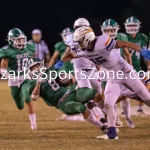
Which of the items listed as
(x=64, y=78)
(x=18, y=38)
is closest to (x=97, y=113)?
(x=64, y=78)

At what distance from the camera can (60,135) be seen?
736 centimetres

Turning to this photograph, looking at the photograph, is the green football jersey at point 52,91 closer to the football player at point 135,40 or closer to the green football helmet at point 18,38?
the green football helmet at point 18,38

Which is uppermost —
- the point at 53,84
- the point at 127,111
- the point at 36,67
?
the point at 36,67

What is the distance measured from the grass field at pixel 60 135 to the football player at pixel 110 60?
352 millimetres

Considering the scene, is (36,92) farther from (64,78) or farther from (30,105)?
(30,105)

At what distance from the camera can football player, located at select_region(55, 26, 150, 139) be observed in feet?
21.9

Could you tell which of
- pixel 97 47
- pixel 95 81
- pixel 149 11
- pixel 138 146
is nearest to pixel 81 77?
pixel 95 81

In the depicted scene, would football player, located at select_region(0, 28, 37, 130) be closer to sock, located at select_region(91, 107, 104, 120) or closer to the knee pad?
sock, located at select_region(91, 107, 104, 120)

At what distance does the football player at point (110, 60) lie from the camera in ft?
21.9

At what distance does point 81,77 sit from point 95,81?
19 centimetres

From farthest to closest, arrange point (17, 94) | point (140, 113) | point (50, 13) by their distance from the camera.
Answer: point (50, 13)
point (140, 113)
point (17, 94)

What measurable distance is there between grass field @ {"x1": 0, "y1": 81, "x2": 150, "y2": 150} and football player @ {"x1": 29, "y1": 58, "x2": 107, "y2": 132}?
0.30m

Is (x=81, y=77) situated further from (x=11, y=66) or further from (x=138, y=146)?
(x=138, y=146)

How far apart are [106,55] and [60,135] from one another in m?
1.17
